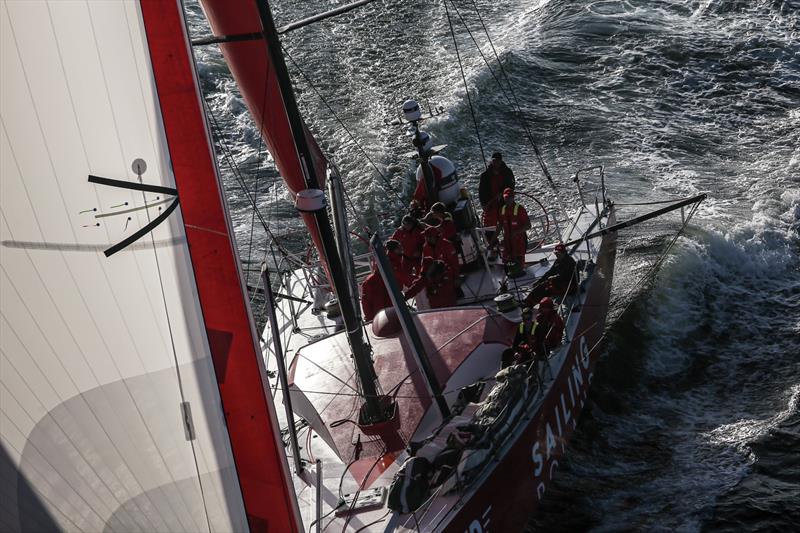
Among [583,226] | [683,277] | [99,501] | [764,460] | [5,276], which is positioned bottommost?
[764,460]

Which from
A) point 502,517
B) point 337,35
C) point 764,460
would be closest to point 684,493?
point 764,460

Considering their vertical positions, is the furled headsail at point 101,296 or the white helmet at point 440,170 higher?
the furled headsail at point 101,296

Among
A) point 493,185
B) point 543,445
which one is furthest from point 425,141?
point 543,445

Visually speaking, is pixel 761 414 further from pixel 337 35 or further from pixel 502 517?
pixel 337 35

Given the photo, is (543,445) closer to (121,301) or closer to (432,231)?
(432,231)

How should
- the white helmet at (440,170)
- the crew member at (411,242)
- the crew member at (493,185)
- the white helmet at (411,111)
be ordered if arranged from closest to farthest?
the crew member at (411,242)
the white helmet at (411,111)
the white helmet at (440,170)
the crew member at (493,185)

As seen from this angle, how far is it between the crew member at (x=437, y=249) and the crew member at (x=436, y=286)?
0.05 meters

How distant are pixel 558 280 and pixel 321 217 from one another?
2845mm

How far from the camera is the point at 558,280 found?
8.07m

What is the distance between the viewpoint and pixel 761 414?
8.29 meters

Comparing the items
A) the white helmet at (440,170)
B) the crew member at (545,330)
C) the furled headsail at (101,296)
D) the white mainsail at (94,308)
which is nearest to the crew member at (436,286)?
the crew member at (545,330)

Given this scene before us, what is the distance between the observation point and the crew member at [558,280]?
8016 millimetres

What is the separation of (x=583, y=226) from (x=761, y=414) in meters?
2.52

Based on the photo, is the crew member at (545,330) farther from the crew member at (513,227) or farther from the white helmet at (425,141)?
the white helmet at (425,141)
